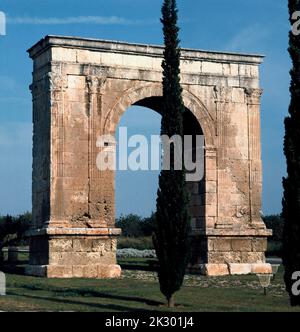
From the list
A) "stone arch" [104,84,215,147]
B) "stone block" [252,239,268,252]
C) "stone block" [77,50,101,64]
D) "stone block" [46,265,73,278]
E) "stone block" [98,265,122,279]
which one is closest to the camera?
"stone block" [46,265,73,278]

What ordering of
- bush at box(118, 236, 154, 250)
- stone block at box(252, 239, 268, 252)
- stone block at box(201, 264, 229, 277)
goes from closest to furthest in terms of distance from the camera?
stone block at box(201, 264, 229, 277) < stone block at box(252, 239, 268, 252) < bush at box(118, 236, 154, 250)

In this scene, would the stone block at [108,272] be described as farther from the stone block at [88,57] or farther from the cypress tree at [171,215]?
the cypress tree at [171,215]

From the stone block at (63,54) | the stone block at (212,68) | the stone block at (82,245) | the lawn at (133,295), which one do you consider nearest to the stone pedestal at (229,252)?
the lawn at (133,295)

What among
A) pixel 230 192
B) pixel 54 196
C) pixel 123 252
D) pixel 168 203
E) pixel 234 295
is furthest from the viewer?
pixel 123 252

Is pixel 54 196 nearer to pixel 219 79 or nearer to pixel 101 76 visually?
pixel 101 76

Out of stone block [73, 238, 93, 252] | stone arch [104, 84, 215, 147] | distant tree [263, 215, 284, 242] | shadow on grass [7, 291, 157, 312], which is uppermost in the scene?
stone arch [104, 84, 215, 147]

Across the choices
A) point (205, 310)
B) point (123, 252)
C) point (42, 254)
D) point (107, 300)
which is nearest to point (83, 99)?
point (42, 254)

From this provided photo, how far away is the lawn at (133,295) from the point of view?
13.7m

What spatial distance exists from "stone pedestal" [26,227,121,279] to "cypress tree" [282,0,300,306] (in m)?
7.54

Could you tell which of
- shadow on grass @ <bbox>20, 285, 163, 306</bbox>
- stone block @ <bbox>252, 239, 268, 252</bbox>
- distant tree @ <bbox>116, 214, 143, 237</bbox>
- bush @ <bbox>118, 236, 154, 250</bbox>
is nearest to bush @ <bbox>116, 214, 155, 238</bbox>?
distant tree @ <bbox>116, 214, 143, 237</bbox>

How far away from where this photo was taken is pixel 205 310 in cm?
1334

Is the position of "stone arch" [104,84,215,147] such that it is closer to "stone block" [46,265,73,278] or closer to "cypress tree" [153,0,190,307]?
"stone block" [46,265,73,278]

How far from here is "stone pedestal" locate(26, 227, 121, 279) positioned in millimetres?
19891

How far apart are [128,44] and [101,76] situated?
1.29m
